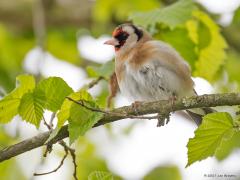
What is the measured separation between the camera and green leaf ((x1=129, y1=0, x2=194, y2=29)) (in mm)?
4039

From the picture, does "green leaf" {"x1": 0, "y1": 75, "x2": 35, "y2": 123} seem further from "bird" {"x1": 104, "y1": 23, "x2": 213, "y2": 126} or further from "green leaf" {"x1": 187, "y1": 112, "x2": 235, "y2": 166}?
"bird" {"x1": 104, "y1": 23, "x2": 213, "y2": 126}

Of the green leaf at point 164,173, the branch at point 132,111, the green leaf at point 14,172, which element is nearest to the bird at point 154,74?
the branch at point 132,111

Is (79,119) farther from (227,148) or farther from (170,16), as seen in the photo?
(227,148)

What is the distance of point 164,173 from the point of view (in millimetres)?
6355

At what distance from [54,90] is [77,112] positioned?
16 cm

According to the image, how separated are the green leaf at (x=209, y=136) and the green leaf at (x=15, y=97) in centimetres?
80

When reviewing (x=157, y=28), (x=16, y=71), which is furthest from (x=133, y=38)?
(x=16, y=71)

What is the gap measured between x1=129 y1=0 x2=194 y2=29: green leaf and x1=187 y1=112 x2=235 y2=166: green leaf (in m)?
1.11

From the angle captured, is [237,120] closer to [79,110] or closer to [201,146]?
[201,146]

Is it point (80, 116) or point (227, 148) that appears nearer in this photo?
point (80, 116)

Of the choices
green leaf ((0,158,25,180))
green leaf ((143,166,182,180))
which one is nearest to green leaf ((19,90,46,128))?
green leaf ((0,158,25,180))

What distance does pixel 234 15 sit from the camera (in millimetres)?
4230

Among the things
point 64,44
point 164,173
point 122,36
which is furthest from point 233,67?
point 122,36

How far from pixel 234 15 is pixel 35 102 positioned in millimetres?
1529
